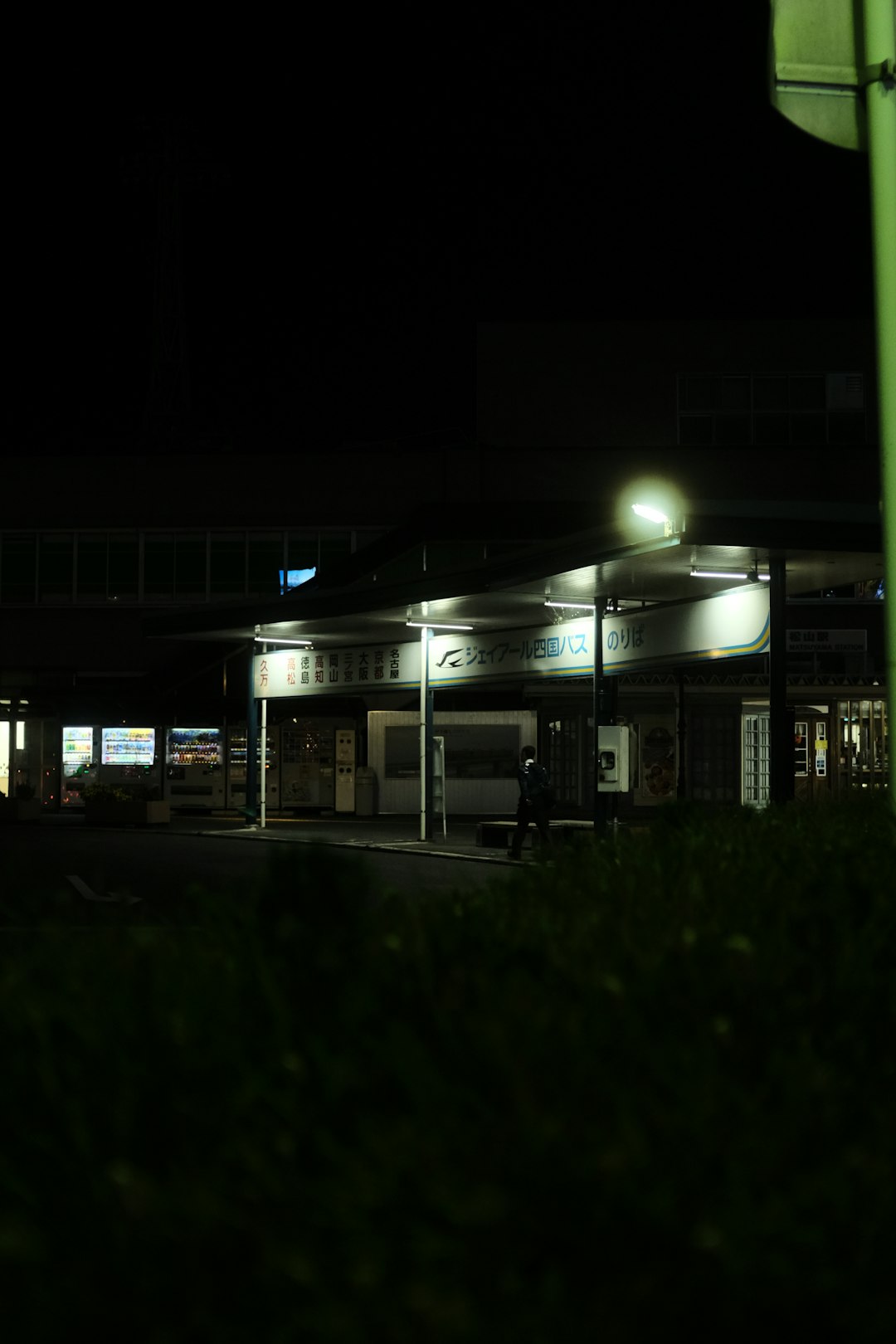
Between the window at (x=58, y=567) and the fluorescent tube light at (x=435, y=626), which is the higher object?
the window at (x=58, y=567)

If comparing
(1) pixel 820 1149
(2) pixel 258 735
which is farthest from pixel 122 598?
A: (1) pixel 820 1149

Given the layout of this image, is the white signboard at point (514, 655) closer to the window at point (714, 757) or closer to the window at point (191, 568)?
the window at point (714, 757)

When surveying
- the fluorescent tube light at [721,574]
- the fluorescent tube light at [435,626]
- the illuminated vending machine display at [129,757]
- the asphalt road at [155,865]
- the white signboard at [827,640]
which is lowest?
the asphalt road at [155,865]

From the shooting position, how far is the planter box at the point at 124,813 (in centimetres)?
3316

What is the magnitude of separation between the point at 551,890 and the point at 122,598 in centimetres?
4167

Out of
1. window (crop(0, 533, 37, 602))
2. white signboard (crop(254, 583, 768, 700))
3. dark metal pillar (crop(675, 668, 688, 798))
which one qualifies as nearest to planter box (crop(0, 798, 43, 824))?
white signboard (crop(254, 583, 768, 700))

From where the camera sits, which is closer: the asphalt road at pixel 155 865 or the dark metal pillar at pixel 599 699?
the asphalt road at pixel 155 865

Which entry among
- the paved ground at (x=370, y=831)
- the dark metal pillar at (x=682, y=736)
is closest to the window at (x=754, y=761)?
the dark metal pillar at (x=682, y=736)

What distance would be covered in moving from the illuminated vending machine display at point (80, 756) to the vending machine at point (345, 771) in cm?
600

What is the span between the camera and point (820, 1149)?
264 centimetres

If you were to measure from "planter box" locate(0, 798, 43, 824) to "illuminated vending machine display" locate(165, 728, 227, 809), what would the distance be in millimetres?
4304

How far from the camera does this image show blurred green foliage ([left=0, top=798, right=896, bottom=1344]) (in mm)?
2328

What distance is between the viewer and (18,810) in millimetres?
A: 34812

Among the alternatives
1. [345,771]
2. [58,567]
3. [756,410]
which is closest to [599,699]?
[345,771]
